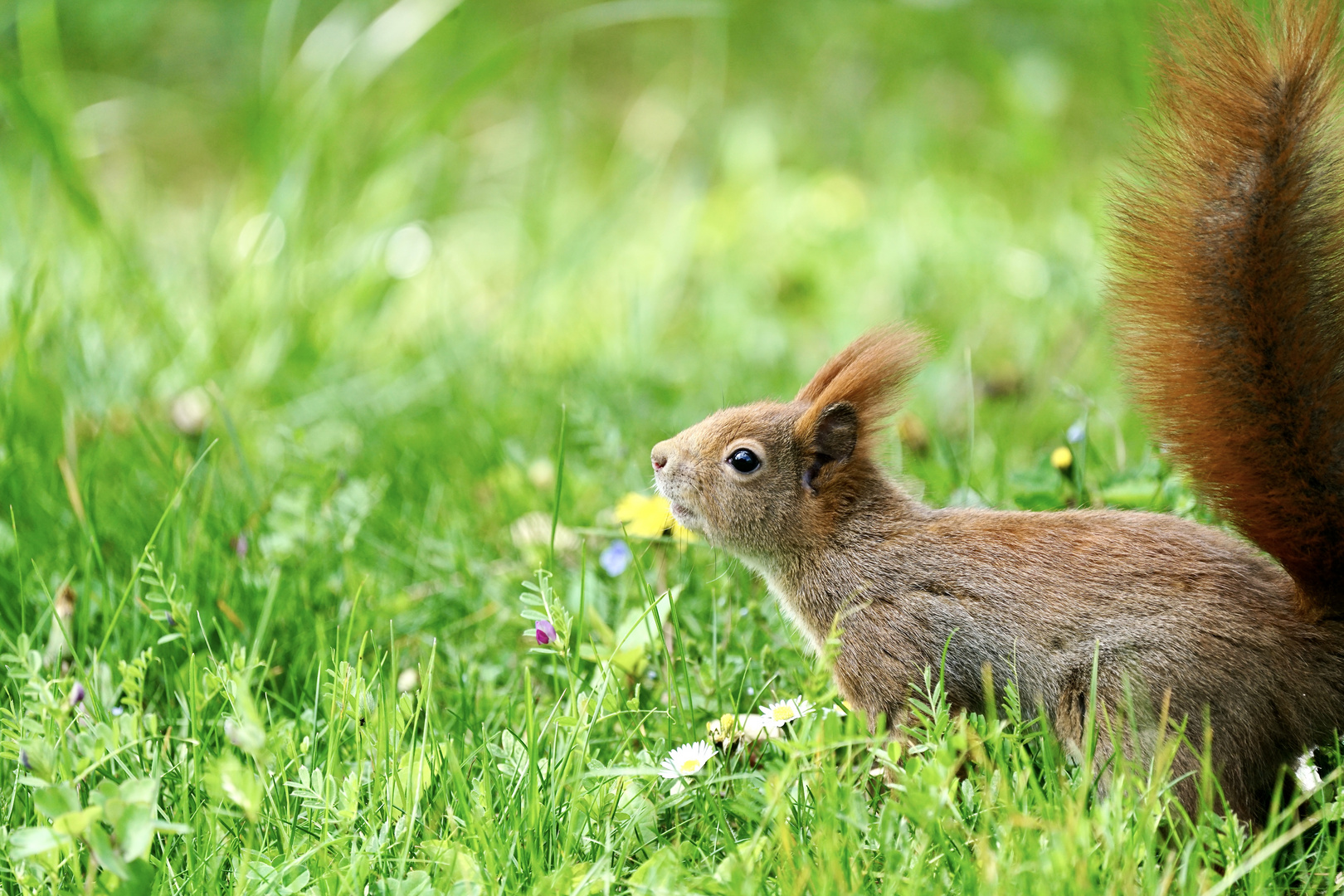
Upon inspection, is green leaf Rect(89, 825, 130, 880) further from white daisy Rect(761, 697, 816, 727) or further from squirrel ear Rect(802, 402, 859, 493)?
squirrel ear Rect(802, 402, 859, 493)

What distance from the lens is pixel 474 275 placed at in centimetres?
466

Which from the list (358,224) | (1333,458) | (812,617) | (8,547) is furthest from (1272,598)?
(358,224)

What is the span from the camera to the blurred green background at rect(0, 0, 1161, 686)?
7.91ft

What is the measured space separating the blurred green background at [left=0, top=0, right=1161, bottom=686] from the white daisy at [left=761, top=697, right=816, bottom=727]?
2.01ft

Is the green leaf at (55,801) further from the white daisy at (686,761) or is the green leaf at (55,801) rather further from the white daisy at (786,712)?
the white daisy at (786,712)

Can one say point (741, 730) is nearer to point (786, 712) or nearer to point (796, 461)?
point (786, 712)

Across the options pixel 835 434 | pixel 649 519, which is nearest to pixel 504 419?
pixel 649 519

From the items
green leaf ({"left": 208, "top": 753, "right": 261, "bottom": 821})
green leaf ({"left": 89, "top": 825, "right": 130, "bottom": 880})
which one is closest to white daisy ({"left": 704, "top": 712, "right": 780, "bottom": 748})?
green leaf ({"left": 208, "top": 753, "right": 261, "bottom": 821})

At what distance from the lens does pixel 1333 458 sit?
5.35ft

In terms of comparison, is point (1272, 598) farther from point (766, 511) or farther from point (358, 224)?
point (358, 224)

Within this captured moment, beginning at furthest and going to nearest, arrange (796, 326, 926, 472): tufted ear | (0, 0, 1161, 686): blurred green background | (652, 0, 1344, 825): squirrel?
(0, 0, 1161, 686): blurred green background
(796, 326, 926, 472): tufted ear
(652, 0, 1344, 825): squirrel

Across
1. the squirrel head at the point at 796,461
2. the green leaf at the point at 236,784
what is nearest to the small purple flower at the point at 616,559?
the squirrel head at the point at 796,461

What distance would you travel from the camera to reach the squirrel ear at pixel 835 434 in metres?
2.06

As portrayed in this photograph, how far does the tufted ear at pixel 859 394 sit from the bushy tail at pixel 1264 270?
0.44 metres
